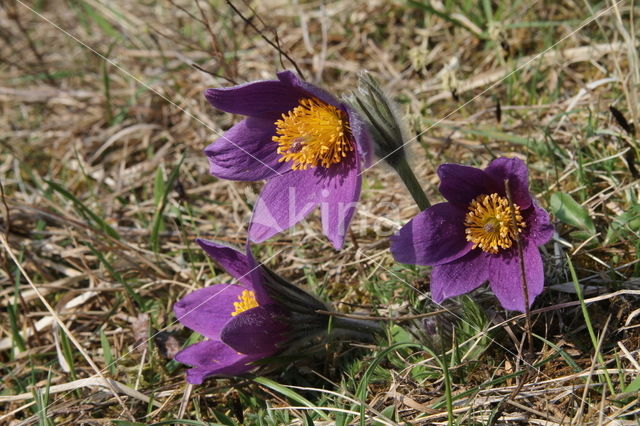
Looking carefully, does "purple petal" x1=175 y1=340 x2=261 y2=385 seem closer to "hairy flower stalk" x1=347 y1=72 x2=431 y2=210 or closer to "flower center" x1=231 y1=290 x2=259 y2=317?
"flower center" x1=231 y1=290 x2=259 y2=317

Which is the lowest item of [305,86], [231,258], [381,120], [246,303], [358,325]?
[358,325]

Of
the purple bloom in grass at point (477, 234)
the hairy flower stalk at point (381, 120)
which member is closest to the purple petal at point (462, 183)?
the purple bloom in grass at point (477, 234)

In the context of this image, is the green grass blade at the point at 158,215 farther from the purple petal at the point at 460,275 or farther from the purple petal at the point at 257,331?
the purple petal at the point at 460,275

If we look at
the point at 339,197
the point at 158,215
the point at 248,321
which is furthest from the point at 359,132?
the point at 158,215

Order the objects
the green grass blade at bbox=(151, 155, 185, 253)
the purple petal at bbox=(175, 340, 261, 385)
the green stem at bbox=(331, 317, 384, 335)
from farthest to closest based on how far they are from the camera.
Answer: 1. the green grass blade at bbox=(151, 155, 185, 253)
2. the green stem at bbox=(331, 317, 384, 335)
3. the purple petal at bbox=(175, 340, 261, 385)

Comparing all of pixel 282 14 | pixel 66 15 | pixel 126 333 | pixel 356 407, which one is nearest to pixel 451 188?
pixel 356 407

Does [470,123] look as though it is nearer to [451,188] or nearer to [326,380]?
[451,188]

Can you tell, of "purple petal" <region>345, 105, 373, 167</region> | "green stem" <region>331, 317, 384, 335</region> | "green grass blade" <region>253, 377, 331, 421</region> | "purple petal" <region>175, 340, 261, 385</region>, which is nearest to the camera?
"purple petal" <region>345, 105, 373, 167</region>

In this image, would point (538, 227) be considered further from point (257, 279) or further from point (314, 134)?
point (257, 279)

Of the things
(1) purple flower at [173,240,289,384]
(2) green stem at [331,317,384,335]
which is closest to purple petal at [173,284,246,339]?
(1) purple flower at [173,240,289,384]
